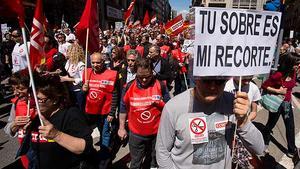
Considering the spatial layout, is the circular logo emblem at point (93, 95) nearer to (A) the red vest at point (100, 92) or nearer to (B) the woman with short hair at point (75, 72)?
(A) the red vest at point (100, 92)

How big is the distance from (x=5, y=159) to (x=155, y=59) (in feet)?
11.3

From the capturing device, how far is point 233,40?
6.15 feet

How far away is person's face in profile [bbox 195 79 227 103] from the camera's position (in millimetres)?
1900

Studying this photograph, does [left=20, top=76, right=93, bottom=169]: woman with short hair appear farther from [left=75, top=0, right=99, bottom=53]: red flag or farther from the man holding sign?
[left=75, top=0, right=99, bottom=53]: red flag

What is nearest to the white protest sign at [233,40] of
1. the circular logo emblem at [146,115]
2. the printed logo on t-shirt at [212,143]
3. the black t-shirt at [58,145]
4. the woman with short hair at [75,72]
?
the printed logo on t-shirt at [212,143]

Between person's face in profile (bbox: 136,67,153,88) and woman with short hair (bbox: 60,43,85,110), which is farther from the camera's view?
woman with short hair (bbox: 60,43,85,110)

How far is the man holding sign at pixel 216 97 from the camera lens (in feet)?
6.00

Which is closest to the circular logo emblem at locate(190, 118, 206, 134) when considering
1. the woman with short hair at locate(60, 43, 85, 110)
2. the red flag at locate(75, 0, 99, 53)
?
the woman with short hair at locate(60, 43, 85, 110)

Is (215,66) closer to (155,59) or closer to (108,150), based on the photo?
(108,150)

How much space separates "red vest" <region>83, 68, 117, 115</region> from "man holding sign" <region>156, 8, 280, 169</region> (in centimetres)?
252

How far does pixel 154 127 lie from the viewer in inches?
146

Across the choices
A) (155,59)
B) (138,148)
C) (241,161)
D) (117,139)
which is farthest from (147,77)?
(155,59)

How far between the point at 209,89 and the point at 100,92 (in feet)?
9.68

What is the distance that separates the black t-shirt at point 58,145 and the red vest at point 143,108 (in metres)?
1.35
